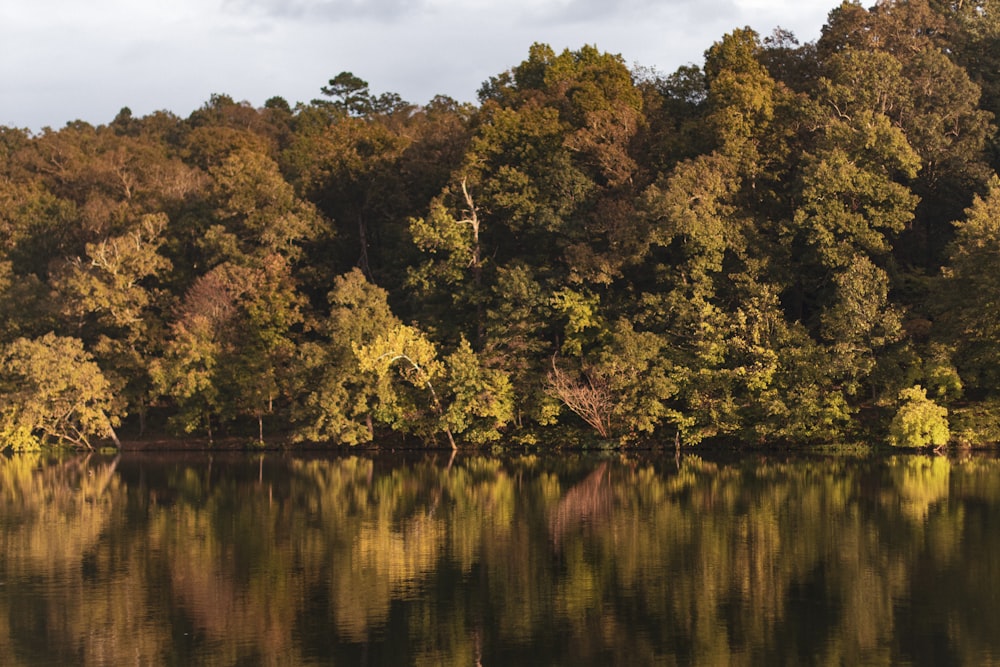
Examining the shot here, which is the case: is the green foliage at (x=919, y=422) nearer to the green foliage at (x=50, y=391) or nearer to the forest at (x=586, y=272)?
the forest at (x=586, y=272)

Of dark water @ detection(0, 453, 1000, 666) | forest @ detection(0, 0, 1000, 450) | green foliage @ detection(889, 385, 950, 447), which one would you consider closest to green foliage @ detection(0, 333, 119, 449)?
forest @ detection(0, 0, 1000, 450)

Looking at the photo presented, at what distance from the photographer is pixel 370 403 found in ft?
164

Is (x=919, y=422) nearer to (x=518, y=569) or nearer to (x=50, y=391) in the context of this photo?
(x=518, y=569)

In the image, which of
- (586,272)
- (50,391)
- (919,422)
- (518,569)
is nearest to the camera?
(518,569)

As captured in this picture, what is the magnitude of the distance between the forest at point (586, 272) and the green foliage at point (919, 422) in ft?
0.36

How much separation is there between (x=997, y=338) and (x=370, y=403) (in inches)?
963

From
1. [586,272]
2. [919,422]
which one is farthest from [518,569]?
[586,272]

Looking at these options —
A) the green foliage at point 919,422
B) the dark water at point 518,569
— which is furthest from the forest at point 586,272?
the dark water at point 518,569

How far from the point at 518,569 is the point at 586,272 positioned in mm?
26396

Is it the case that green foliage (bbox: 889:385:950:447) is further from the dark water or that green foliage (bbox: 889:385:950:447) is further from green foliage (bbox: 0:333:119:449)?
green foliage (bbox: 0:333:119:449)

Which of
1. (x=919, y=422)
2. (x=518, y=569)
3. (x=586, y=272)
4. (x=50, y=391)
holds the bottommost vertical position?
(x=518, y=569)

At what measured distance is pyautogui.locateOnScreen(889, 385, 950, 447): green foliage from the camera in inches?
1606

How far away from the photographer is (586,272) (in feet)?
161

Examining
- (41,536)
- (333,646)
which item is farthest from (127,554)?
(333,646)
